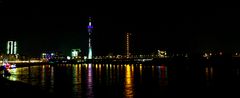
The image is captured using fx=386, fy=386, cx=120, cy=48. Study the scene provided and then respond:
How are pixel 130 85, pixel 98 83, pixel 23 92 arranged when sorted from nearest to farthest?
pixel 23 92, pixel 130 85, pixel 98 83

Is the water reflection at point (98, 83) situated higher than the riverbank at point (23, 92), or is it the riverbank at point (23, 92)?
the riverbank at point (23, 92)

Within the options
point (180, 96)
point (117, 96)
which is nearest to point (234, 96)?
point (180, 96)

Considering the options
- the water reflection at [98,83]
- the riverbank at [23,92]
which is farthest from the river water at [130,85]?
the riverbank at [23,92]

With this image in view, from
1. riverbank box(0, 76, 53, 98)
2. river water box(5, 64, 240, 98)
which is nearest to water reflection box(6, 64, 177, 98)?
river water box(5, 64, 240, 98)

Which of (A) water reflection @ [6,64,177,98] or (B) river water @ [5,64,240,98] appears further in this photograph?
(A) water reflection @ [6,64,177,98]

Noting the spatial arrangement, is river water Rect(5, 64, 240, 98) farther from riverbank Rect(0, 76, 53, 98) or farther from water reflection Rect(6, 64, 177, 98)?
riverbank Rect(0, 76, 53, 98)

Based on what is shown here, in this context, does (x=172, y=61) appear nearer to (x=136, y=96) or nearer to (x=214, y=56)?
(x=214, y=56)

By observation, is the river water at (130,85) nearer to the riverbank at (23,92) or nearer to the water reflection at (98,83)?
the water reflection at (98,83)

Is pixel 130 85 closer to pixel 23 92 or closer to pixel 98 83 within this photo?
pixel 98 83

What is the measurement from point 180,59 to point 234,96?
500 feet

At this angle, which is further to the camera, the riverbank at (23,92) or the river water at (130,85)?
the river water at (130,85)

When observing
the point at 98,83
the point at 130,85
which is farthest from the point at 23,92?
the point at 98,83

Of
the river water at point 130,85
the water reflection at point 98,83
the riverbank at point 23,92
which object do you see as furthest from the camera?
the water reflection at point 98,83

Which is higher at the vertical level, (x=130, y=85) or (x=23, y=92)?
(x=23, y=92)
